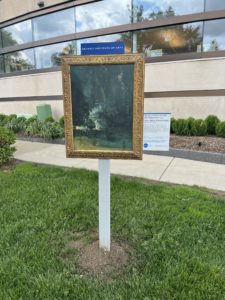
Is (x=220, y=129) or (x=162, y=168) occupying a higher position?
(x=220, y=129)

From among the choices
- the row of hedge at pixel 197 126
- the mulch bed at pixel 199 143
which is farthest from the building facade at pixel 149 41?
the mulch bed at pixel 199 143

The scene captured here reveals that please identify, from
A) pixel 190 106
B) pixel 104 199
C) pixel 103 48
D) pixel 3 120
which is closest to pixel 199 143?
pixel 190 106

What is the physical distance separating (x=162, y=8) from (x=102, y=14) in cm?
227

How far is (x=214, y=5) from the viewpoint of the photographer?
8023 mm

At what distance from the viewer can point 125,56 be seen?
2.26m

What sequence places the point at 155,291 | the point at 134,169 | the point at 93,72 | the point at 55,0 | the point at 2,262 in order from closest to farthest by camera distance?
the point at 155,291 → the point at 93,72 → the point at 2,262 → the point at 134,169 → the point at 55,0

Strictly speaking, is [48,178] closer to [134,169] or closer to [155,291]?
[134,169]

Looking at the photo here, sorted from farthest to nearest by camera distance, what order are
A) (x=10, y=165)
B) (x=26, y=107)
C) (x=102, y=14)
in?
(x=26, y=107)
(x=102, y=14)
(x=10, y=165)

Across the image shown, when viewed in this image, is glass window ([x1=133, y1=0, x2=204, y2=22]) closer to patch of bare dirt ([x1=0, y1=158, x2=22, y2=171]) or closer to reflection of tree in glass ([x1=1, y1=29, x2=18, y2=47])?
patch of bare dirt ([x1=0, y1=158, x2=22, y2=171])

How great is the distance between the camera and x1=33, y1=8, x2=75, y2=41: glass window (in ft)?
35.0

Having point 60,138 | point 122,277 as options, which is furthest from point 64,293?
point 60,138

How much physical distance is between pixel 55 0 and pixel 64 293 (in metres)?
11.1

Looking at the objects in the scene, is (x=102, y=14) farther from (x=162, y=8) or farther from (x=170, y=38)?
(x=170, y=38)

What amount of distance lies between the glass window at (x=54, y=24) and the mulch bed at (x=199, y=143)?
6.41 metres
